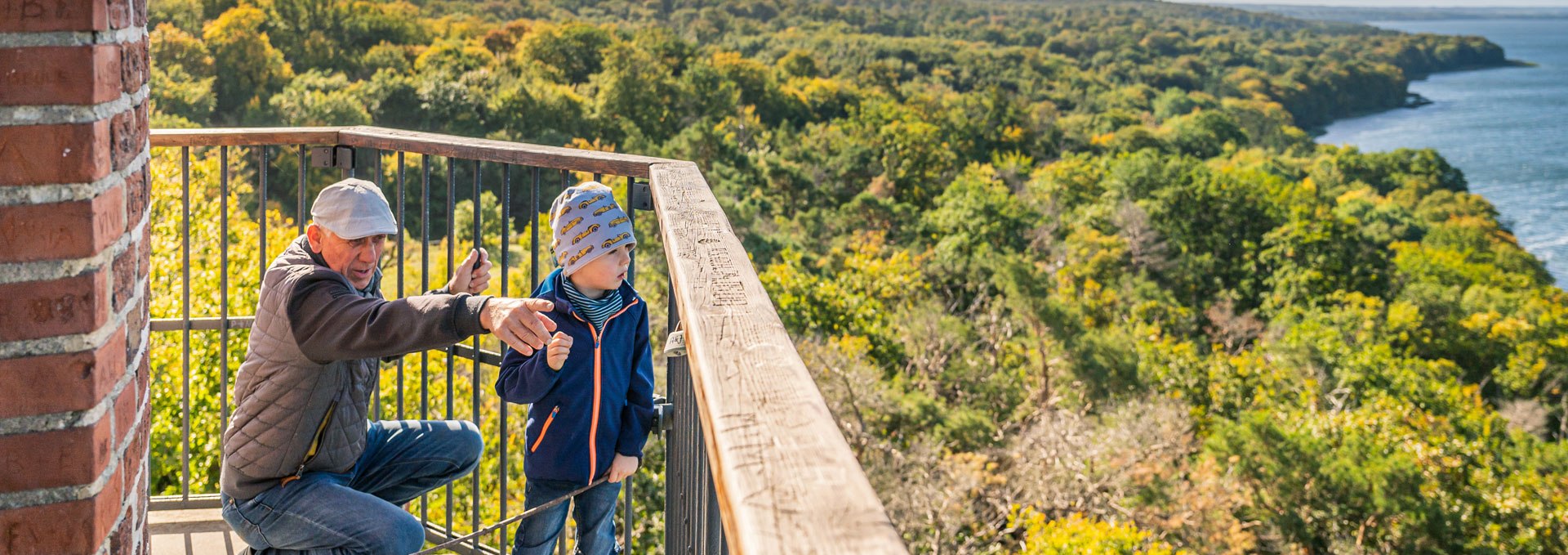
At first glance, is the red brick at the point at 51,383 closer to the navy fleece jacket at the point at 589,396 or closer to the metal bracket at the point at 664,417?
the navy fleece jacket at the point at 589,396

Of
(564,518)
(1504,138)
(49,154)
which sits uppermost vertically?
(49,154)

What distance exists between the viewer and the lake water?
3177 inches

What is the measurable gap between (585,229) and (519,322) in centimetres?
53

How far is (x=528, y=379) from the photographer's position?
256 cm

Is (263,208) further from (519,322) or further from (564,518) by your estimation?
(519,322)

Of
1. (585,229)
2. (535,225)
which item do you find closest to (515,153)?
(535,225)

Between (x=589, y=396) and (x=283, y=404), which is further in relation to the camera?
(x=589, y=396)

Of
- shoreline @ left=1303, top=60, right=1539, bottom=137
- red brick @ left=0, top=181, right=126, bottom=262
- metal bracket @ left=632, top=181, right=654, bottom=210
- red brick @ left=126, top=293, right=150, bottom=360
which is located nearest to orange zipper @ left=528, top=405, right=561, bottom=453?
metal bracket @ left=632, top=181, right=654, bottom=210

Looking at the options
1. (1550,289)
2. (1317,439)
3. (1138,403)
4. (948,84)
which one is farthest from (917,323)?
(948,84)

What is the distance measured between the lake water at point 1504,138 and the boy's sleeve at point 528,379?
2976 inches

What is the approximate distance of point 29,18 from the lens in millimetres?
1609

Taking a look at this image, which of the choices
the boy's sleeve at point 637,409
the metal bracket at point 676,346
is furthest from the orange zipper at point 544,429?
the metal bracket at point 676,346

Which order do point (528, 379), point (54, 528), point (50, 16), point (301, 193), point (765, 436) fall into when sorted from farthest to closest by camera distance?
point (301, 193)
point (528, 379)
point (54, 528)
point (50, 16)
point (765, 436)

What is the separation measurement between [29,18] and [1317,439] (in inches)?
1110
